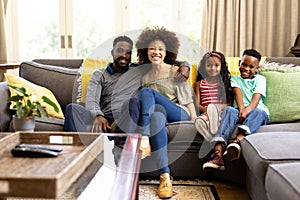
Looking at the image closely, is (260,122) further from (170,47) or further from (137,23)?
(137,23)

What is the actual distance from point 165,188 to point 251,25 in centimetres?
219

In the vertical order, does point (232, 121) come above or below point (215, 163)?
above

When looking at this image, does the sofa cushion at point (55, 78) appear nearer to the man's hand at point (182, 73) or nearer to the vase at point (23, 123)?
the man's hand at point (182, 73)

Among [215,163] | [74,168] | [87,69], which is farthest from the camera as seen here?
[87,69]

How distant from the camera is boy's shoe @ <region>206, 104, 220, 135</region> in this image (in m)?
2.89

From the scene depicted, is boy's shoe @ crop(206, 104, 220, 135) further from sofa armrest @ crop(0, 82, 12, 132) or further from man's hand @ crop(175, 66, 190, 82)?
sofa armrest @ crop(0, 82, 12, 132)

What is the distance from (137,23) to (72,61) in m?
1.16


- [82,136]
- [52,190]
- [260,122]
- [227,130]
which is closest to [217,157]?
[227,130]

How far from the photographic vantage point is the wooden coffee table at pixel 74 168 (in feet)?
4.13

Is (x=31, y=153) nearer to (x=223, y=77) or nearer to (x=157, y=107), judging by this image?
(x=157, y=107)

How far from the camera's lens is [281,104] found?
3127 mm

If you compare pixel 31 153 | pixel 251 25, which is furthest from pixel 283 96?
pixel 31 153

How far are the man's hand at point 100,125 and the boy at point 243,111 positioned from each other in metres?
0.68

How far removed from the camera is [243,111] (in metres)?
3.01
